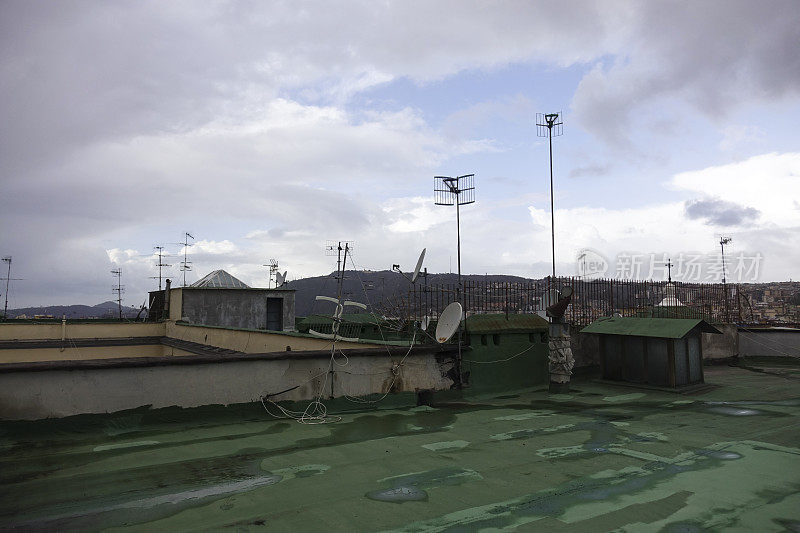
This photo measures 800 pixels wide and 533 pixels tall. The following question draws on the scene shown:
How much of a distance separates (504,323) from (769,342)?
1463 centimetres

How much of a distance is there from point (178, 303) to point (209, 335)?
10.6m

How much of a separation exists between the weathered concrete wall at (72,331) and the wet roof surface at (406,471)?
1990 cm

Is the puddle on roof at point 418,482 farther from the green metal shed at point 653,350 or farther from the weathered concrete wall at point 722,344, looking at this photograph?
the weathered concrete wall at point 722,344

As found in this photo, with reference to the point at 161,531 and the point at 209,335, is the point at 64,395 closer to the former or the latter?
the point at 161,531

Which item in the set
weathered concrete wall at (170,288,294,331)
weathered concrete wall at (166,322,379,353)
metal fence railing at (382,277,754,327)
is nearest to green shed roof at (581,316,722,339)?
metal fence railing at (382,277,754,327)

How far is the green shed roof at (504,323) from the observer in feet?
46.2

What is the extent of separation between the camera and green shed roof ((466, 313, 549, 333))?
14.1m

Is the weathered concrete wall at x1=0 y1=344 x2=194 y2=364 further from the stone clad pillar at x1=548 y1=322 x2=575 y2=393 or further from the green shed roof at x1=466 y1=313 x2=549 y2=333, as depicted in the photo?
the stone clad pillar at x1=548 y1=322 x2=575 y2=393

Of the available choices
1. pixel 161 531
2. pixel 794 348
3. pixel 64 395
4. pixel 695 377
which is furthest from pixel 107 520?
pixel 794 348

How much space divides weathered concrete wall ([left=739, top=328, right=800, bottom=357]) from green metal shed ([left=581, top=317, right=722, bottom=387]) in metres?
8.94

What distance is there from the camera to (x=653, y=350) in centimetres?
1455

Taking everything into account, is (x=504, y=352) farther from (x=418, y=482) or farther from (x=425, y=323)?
(x=418, y=482)

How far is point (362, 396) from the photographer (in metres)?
11.7

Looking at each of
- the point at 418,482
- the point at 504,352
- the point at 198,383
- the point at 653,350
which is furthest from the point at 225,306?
the point at 418,482
